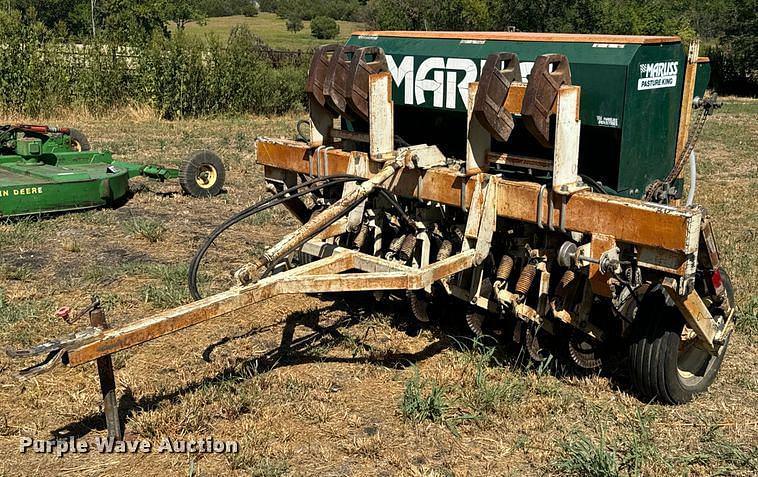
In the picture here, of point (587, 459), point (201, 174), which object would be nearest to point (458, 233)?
point (587, 459)

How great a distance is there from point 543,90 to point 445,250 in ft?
4.37

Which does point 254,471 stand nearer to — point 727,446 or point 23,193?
point 727,446

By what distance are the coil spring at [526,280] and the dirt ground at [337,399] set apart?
0.56 meters

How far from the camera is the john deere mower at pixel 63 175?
28.7ft

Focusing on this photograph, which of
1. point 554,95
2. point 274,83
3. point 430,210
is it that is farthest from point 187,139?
point 554,95

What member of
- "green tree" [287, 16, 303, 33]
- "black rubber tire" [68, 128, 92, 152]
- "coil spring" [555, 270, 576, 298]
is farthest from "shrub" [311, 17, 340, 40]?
"coil spring" [555, 270, 576, 298]

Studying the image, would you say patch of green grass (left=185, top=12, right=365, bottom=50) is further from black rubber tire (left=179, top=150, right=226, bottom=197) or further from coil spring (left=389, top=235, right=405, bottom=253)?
coil spring (left=389, top=235, right=405, bottom=253)

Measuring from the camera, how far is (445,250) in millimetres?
5293

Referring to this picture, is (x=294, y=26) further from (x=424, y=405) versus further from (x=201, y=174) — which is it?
(x=424, y=405)

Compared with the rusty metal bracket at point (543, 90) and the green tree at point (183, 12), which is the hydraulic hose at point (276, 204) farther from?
the green tree at point (183, 12)

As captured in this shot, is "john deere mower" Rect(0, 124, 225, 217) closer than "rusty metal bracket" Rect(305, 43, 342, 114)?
No

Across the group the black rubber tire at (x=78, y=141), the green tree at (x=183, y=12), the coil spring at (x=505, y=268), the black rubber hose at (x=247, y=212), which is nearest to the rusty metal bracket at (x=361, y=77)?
the black rubber hose at (x=247, y=212)

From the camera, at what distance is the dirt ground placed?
4.18 metres

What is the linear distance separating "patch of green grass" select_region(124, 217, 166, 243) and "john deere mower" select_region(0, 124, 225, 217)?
28.4 inches
